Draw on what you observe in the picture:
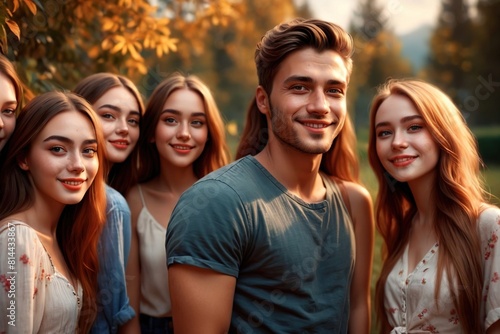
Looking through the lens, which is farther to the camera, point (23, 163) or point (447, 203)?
point (447, 203)

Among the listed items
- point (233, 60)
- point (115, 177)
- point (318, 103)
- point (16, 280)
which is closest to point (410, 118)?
point (318, 103)

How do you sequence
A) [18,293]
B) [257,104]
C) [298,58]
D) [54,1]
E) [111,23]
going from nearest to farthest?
1. [18,293]
2. [298,58]
3. [257,104]
4. [54,1]
5. [111,23]

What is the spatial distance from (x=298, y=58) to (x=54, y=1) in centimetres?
199

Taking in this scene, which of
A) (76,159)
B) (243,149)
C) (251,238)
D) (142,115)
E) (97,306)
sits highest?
(142,115)

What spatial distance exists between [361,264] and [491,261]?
804 mm

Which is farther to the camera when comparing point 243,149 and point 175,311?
point 243,149

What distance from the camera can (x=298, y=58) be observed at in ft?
11.0

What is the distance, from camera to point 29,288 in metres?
2.85

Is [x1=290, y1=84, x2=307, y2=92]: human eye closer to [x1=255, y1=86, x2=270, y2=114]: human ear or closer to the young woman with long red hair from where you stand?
[x1=255, y1=86, x2=270, y2=114]: human ear

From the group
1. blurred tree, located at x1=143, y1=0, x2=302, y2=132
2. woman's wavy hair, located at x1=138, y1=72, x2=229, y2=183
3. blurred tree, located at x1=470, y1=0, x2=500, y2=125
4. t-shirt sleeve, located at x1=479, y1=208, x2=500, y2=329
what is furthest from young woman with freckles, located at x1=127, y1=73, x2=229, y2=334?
blurred tree, located at x1=470, y1=0, x2=500, y2=125

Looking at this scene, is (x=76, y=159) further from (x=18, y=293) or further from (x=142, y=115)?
(x=142, y=115)

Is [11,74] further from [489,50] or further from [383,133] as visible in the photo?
[489,50]

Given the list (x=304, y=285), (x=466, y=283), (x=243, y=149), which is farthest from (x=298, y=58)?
(x=466, y=283)

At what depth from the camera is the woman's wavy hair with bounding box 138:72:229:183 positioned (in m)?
4.31
